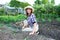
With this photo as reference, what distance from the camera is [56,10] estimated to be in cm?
1546

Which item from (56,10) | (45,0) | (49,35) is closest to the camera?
(49,35)

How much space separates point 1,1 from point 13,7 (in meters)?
4.59

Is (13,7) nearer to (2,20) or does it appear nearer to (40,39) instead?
(2,20)

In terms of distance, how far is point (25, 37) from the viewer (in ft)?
22.3

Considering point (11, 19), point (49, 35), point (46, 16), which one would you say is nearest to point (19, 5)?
point (46, 16)

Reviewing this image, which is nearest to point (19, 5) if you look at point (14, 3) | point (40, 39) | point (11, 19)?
point (14, 3)

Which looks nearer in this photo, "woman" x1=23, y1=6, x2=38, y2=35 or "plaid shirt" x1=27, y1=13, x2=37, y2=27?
"woman" x1=23, y1=6, x2=38, y2=35

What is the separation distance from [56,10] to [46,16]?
1.51m

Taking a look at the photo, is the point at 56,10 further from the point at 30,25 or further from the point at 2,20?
the point at 30,25

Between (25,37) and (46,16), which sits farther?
(46,16)

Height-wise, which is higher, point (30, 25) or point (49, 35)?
point (30, 25)

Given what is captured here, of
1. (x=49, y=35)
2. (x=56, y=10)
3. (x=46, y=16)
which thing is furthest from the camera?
(x=56, y=10)

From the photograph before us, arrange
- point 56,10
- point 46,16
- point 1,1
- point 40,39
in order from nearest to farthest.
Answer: point 40,39
point 46,16
point 56,10
point 1,1

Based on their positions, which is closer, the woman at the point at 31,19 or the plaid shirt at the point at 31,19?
the woman at the point at 31,19
